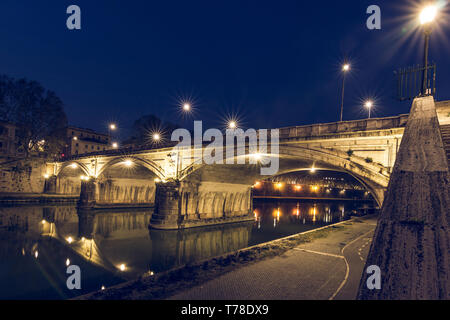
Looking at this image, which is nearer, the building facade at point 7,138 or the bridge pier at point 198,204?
the bridge pier at point 198,204

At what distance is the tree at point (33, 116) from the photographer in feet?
148

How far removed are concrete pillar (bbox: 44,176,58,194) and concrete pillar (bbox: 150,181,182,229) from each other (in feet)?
120

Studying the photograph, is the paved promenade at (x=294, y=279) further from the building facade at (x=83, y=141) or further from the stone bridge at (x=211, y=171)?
the building facade at (x=83, y=141)

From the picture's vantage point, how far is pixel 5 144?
2026 inches

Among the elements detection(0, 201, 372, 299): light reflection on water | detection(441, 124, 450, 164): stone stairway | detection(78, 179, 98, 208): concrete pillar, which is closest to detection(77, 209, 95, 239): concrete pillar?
detection(0, 201, 372, 299): light reflection on water

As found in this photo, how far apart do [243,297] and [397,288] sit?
4.79 meters

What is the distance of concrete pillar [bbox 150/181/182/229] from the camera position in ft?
78.1

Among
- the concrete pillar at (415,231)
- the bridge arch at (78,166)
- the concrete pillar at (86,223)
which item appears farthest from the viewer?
the bridge arch at (78,166)

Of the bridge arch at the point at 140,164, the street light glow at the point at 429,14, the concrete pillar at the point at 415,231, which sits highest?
the street light glow at the point at 429,14

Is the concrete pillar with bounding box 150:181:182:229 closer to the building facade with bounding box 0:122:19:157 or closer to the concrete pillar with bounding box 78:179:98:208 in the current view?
the concrete pillar with bounding box 78:179:98:208

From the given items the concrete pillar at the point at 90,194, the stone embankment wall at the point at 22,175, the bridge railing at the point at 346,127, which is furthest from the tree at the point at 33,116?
the bridge railing at the point at 346,127

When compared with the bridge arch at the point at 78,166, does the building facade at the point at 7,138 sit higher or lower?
higher

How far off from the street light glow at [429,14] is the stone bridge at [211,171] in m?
3.61

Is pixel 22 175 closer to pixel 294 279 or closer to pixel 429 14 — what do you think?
pixel 294 279
